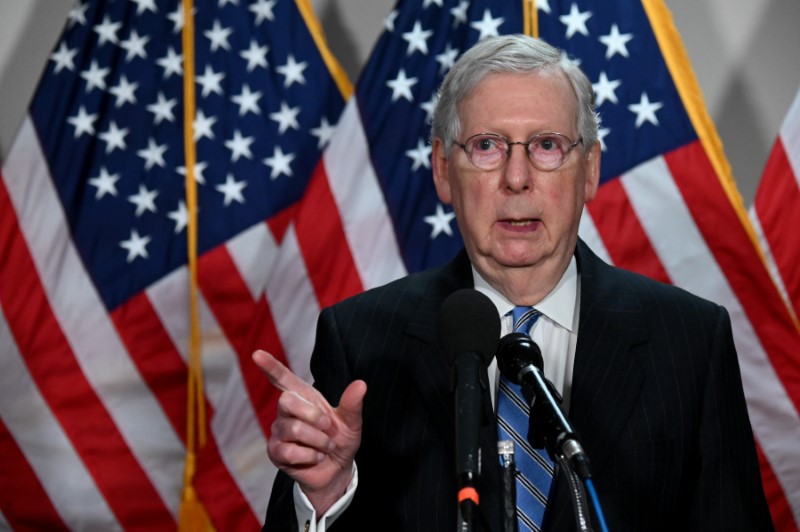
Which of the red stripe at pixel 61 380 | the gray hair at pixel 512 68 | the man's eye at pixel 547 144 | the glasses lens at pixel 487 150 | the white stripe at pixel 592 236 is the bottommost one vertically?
the red stripe at pixel 61 380

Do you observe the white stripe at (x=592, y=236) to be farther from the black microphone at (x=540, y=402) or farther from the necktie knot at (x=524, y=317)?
the black microphone at (x=540, y=402)

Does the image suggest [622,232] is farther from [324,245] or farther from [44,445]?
[44,445]

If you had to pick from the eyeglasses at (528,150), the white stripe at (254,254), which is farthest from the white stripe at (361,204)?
the eyeglasses at (528,150)

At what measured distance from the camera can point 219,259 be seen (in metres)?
3.67

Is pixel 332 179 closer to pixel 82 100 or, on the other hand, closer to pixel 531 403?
pixel 82 100

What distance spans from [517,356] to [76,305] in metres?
2.64

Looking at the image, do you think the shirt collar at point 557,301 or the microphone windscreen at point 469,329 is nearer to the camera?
the microphone windscreen at point 469,329

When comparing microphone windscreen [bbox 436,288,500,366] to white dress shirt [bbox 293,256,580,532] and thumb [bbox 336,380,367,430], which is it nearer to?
thumb [bbox 336,380,367,430]

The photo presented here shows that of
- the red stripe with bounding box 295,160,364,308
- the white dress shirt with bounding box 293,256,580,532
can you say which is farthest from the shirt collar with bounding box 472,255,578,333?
the red stripe with bounding box 295,160,364,308

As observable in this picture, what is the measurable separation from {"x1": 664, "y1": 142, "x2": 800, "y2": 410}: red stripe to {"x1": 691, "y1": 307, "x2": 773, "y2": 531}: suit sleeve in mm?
1417

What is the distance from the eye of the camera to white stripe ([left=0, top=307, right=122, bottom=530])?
345 centimetres

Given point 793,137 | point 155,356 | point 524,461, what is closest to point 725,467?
point 524,461

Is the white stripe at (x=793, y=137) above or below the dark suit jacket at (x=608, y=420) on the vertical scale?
above

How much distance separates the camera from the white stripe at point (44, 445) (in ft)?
11.3
